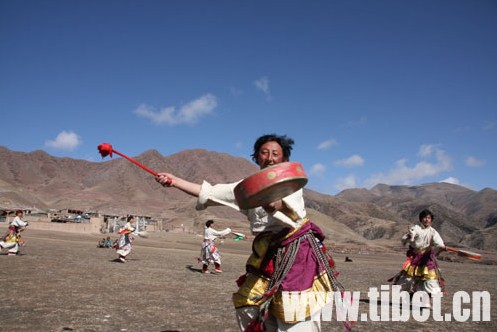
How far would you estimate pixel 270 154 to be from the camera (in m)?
3.48

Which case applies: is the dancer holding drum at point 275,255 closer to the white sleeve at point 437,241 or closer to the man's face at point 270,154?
the man's face at point 270,154

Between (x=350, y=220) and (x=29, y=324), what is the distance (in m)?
116

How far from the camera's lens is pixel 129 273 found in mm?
12898

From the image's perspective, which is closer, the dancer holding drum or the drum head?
the drum head

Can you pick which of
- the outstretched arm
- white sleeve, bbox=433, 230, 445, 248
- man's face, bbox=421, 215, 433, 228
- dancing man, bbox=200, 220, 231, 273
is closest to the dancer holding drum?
the outstretched arm

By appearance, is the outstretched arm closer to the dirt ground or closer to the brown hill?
the dirt ground

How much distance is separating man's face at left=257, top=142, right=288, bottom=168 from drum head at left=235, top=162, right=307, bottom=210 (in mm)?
596

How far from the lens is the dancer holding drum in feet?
9.93

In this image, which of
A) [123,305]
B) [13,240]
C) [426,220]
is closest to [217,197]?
[123,305]

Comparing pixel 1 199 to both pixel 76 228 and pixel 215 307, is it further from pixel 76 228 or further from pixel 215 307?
pixel 215 307

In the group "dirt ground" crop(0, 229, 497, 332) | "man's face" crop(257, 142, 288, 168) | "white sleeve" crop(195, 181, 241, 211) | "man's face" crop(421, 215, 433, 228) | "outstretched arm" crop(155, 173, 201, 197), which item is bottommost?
"dirt ground" crop(0, 229, 497, 332)

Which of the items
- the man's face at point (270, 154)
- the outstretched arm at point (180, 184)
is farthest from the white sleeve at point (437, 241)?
the outstretched arm at point (180, 184)

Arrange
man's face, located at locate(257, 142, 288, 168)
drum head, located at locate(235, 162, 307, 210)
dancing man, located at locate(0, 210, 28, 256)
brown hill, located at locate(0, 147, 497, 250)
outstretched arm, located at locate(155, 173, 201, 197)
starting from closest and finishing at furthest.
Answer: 1. drum head, located at locate(235, 162, 307, 210)
2. outstretched arm, located at locate(155, 173, 201, 197)
3. man's face, located at locate(257, 142, 288, 168)
4. dancing man, located at locate(0, 210, 28, 256)
5. brown hill, located at locate(0, 147, 497, 250)

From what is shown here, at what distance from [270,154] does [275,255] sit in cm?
86
